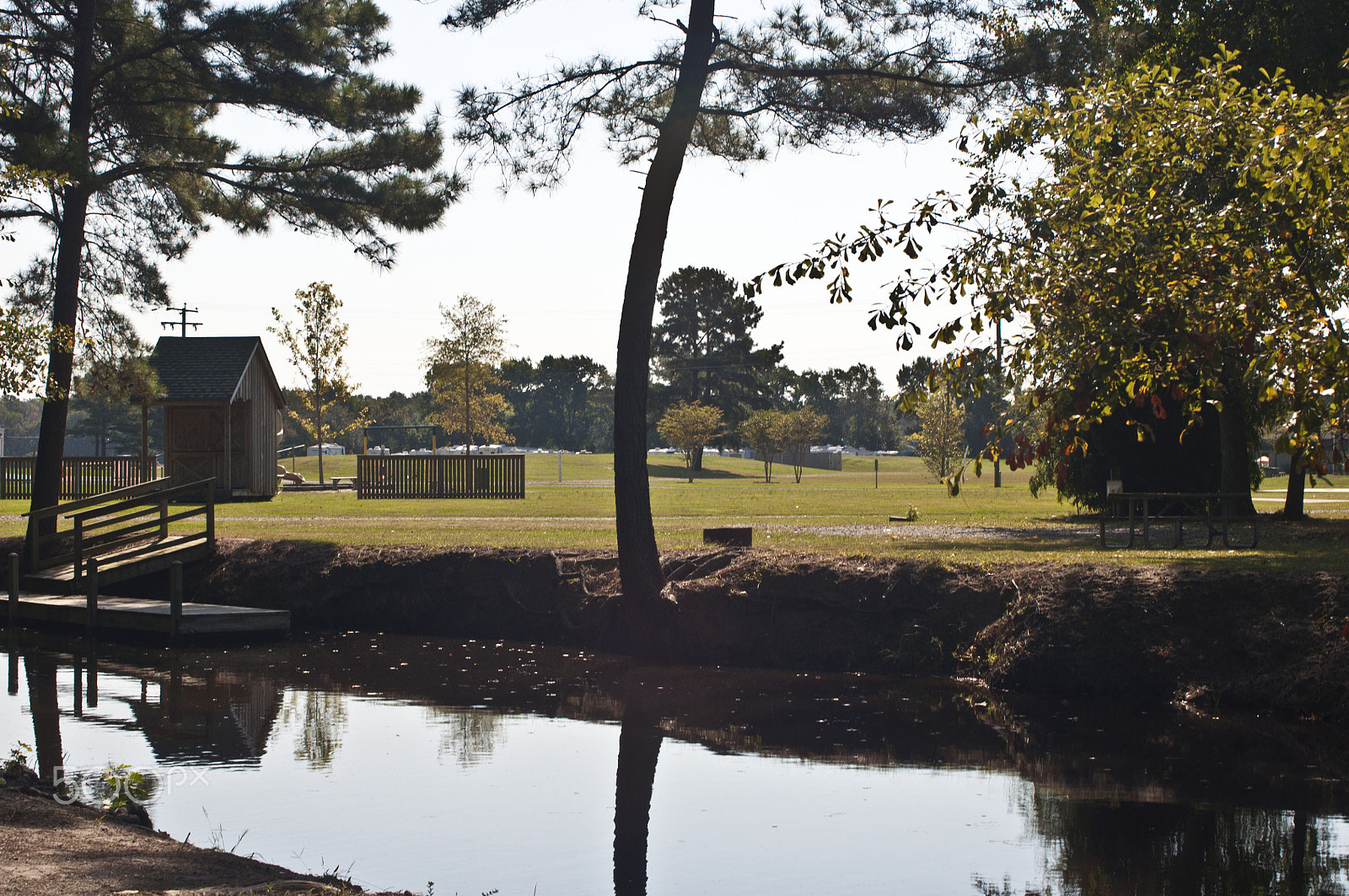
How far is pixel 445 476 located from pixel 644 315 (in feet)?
77.5

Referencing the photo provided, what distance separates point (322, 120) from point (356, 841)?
15947 millimetres

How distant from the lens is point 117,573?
62.7 ft

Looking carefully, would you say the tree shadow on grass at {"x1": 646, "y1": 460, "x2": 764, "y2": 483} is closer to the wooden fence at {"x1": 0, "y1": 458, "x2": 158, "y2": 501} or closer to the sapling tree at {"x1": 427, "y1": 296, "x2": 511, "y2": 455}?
the sapling tree at {"x1": 427, "y1": 296, "x2": 511, "y2": 455}

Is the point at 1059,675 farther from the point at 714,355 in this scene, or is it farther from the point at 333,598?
the point at 714,355

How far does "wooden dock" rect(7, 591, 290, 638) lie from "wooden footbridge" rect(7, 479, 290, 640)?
0.01 m

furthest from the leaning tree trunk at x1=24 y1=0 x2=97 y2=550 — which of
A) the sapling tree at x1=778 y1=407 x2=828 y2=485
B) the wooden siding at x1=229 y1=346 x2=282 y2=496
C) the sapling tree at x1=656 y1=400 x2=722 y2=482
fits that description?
the sapling tree at x1=778 y1=407 x2=828 y2=485

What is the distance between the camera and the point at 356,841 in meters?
8.02

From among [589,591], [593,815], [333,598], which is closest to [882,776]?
[593,815]

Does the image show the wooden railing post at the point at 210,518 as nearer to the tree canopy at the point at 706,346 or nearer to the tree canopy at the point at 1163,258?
the tree canopy at the point at 1163,258

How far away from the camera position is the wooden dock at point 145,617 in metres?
16.5

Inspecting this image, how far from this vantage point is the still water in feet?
24.6

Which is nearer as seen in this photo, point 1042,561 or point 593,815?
point 593,815

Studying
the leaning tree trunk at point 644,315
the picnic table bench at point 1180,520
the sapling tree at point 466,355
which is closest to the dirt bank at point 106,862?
the leaning tree trunk at point 644,315

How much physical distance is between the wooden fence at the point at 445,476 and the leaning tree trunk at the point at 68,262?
16374mm
